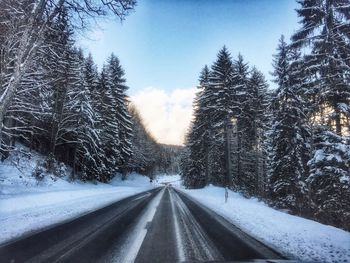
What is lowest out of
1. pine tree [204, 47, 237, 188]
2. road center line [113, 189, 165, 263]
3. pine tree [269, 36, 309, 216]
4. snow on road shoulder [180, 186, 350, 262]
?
road center line [113, 189, 165, 263]

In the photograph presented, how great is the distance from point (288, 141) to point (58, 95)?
2068cm

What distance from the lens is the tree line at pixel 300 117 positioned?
16.1 meters

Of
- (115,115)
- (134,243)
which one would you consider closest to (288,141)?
(134,243)

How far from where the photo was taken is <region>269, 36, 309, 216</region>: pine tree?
24.5 m

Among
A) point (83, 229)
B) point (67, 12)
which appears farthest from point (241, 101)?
point (83, 229)

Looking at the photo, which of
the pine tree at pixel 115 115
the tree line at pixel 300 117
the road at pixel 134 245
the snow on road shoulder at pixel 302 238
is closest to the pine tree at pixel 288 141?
the tree line at pixel 300 117

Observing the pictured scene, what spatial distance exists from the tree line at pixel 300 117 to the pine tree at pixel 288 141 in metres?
0.07

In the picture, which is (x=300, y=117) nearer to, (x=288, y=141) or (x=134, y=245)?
(x=288, y=141)

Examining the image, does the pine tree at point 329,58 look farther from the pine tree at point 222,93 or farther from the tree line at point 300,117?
the pine tree at point 222,93

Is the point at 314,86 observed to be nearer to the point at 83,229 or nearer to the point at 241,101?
the point at 83,229

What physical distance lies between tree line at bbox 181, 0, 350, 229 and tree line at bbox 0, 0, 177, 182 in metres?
11.3

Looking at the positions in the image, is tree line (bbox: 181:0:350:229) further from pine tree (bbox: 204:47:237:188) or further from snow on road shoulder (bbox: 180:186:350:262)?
snow on road shoulder (bbox: 180:186:350:262)

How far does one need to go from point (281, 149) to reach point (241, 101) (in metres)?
11.8

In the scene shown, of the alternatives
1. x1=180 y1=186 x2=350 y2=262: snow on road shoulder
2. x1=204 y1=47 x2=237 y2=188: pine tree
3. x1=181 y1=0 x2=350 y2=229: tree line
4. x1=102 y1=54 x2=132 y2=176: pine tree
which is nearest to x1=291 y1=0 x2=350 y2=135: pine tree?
x1=181 y1=0 x2=350 y2=229: tree line
